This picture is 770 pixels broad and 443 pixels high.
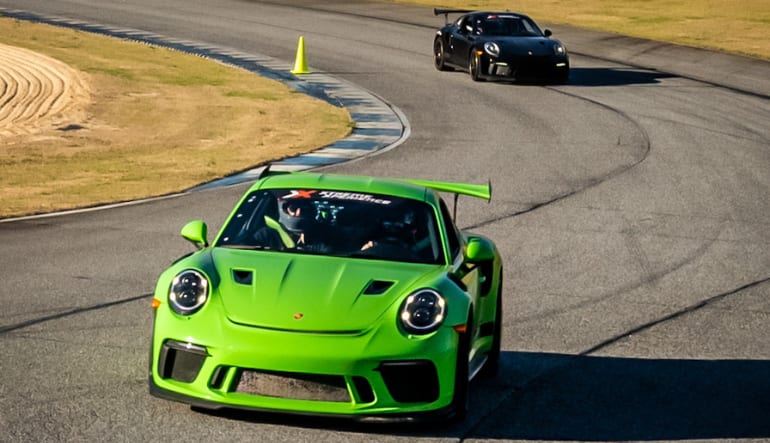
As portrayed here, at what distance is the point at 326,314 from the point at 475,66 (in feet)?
74.6

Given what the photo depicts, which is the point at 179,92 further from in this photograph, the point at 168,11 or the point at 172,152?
the point at 168,11

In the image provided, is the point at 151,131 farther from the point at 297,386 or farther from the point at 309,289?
the point at 297,386

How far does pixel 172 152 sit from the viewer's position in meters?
20.8

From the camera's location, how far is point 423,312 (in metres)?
7.79

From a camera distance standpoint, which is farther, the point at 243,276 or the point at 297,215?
the point at 297,215

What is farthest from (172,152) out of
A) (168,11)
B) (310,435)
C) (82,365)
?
(168,11)

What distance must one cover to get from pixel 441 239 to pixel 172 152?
12513 millimetres

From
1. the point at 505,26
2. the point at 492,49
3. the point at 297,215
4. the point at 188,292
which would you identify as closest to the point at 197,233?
the point at 297,215

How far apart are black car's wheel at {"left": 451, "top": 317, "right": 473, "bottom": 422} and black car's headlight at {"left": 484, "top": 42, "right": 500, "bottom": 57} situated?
21.7m

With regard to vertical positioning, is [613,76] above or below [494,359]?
below

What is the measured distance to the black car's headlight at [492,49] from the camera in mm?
29188

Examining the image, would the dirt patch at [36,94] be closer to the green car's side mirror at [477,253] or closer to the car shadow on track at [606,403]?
the car shadow on track at [606,403]

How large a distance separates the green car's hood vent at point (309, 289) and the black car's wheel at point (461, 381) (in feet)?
1.39

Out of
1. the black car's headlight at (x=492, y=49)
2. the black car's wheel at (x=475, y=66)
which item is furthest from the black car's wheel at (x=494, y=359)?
the black car's wheel at (x=475, y=66)
